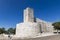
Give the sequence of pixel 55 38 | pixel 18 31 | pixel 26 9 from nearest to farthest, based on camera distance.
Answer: pixel 55 38, pixel 18 31, pixel 26 9

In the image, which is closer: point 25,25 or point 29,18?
point 25,25

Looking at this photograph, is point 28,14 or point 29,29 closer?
point 29,29

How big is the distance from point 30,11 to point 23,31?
7528 millimetres

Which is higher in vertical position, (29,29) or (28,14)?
(28,14)

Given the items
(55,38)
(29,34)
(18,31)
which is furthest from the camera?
(18,31)

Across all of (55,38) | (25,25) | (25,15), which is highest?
(25,15)

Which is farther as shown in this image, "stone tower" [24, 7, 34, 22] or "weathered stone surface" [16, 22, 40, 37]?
"stone tower" [24, 7, 34, 22]

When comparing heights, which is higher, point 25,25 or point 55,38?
point 25,25

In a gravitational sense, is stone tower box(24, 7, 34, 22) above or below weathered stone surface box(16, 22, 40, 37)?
above

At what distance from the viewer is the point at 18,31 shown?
35781 millimetres

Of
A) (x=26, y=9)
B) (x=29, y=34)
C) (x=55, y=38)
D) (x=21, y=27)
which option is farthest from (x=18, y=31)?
(x=55, y=38)

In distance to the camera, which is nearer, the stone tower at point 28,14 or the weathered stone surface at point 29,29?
the weathered stone surface at point 29,29

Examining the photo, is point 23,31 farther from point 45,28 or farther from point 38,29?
point 45,28

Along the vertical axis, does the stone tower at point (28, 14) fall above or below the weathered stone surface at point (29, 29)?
above
